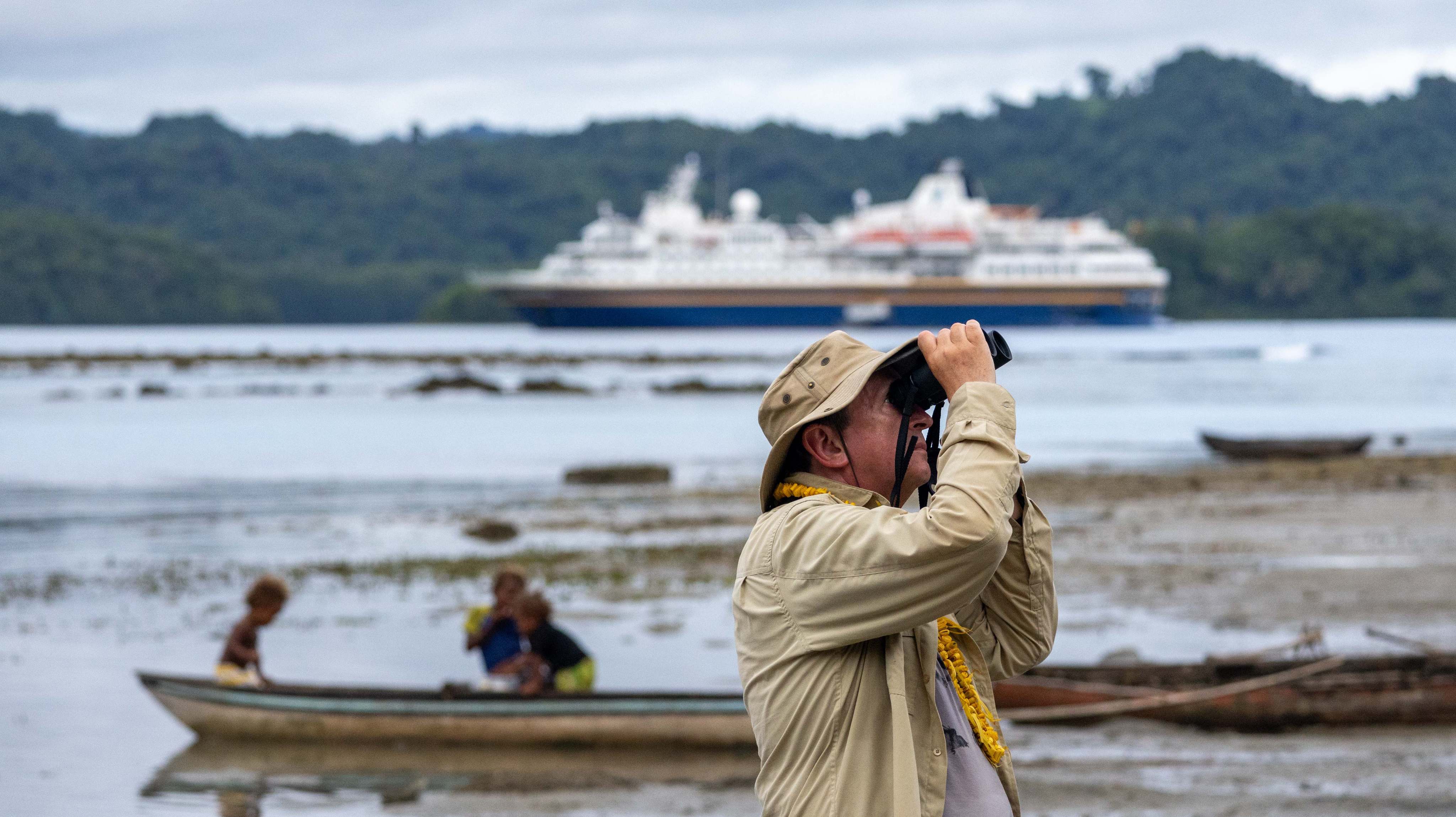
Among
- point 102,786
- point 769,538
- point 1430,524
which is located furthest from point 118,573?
point 769,538

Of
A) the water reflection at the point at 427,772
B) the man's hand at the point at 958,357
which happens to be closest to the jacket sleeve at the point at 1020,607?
the man's hand at the point at 958,357

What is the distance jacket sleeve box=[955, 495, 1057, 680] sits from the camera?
256cm

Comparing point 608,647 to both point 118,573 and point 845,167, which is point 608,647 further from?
point 845,167

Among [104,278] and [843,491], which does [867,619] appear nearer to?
[843,491]

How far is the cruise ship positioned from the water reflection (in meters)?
89.1

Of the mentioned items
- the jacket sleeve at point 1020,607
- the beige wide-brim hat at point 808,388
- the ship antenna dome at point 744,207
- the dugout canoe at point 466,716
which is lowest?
the dugout canoe at point 466,716

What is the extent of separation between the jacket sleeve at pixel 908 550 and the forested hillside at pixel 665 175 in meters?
143

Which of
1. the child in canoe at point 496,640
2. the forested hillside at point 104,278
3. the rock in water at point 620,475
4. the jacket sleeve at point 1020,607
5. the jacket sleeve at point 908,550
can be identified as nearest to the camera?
the jacket sleeve at point 908,550

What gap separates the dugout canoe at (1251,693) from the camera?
8.15m

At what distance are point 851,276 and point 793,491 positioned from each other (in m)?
98.0

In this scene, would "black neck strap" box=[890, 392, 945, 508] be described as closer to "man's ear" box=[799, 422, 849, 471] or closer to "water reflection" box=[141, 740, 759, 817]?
"man's ear" box=[799, 422, 849, 471]

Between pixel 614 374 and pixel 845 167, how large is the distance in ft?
365

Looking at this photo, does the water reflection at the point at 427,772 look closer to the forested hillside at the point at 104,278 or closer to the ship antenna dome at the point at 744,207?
the ship antenna dome at the point at 744,207

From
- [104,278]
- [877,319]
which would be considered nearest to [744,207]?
[877,319]
